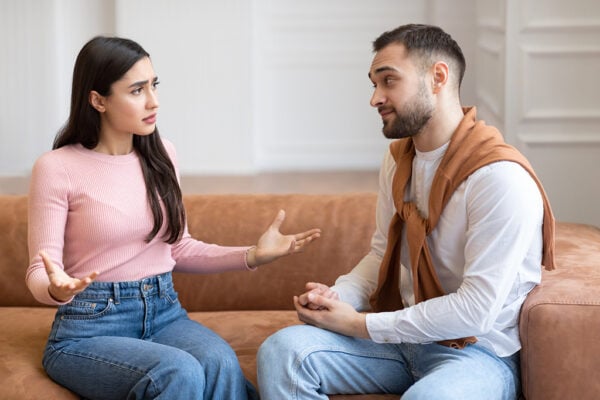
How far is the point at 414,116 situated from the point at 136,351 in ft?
2.61

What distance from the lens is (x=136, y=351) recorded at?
2221mm

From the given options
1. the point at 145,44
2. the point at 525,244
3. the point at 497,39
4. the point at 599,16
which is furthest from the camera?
the point at 145,44

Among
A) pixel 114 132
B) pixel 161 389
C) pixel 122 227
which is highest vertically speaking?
pixel 114 132

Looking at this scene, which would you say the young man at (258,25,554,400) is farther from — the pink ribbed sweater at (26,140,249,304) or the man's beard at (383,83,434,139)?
the pink ribbed sweater at (26,140,249,304)

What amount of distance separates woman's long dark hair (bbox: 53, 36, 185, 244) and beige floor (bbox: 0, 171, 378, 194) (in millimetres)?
3049

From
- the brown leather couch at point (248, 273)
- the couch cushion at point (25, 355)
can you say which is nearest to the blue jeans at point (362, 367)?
the brown leather couch at point (248, 273)

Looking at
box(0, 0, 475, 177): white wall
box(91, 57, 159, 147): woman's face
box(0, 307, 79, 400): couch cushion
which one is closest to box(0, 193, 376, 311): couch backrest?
box(0, 307, 79, 400): couch cushion

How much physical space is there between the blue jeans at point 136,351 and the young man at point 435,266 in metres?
0.13

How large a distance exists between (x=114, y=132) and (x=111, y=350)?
535mm

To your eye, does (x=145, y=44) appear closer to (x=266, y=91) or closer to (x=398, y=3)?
(x=266, y=91)

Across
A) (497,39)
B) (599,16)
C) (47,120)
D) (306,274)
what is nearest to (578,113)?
(599,16)

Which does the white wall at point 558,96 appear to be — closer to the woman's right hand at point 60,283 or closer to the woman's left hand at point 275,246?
the woman's left hand at point 275,246

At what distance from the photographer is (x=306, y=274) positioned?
2793 millimetres

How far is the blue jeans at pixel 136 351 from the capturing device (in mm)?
2168
